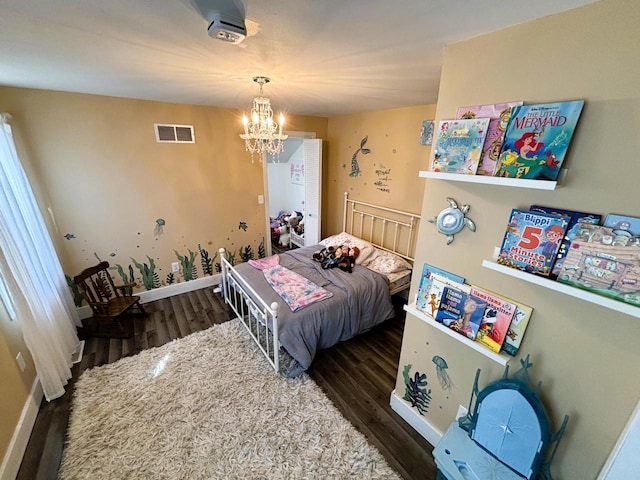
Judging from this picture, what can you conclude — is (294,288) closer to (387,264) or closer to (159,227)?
(387,264)

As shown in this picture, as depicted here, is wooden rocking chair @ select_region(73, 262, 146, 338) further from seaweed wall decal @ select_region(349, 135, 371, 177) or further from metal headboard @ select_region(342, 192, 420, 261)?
seaweed wall decal @ select_region(349, 135, 371, 177)

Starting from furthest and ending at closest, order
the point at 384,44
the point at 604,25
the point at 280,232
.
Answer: the point at 280,232 → the point at 384,44 → the point at 604,25

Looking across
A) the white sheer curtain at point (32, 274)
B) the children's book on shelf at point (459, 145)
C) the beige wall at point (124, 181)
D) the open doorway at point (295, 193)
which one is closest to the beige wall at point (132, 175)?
the beige wall at point (124, 181)

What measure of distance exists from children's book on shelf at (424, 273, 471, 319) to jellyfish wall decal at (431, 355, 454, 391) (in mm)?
367

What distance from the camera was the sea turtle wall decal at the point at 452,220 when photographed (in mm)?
1374

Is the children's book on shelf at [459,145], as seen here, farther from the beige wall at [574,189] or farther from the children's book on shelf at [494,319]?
the children's book on shelf at [494,319]

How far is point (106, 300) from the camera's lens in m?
Result: 3.10

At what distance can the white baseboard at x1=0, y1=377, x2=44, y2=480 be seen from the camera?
1595 mm

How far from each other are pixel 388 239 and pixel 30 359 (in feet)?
12.5

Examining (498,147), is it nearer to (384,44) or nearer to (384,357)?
(384,44)

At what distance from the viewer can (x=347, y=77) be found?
6.24 ft

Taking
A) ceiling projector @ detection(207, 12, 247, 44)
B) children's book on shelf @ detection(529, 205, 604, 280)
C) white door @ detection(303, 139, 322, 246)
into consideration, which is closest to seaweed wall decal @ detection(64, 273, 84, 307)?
white door @ detection(303, 139, 322, 246)

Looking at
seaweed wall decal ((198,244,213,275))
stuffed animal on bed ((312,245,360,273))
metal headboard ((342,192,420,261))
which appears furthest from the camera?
seaweed wall decal ((198,244,213,275))

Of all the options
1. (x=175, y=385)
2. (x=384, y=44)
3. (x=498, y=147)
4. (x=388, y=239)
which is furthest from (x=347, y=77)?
(x=175, y=385)
